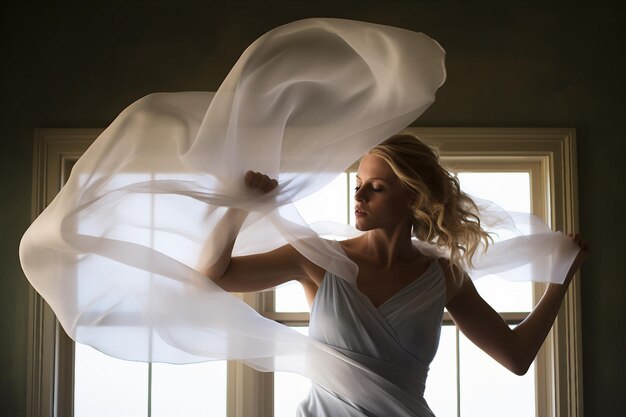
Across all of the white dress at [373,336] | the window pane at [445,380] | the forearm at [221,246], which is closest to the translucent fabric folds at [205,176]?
the forearm at [221,246]

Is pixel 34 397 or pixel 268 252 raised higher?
pixel 268 252

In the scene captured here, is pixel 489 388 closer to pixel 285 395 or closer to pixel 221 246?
pixel 285 395

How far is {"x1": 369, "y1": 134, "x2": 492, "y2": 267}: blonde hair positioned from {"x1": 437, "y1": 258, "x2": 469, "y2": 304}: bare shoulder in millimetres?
25

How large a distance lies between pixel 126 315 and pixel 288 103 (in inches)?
25.6

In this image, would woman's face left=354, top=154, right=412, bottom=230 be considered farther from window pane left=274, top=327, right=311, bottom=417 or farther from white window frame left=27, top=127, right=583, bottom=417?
window pane left=274, top=327, right=311, bottom=417

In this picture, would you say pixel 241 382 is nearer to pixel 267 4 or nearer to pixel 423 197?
pixel 423 197

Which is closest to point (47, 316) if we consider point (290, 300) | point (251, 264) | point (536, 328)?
point (290, 300)

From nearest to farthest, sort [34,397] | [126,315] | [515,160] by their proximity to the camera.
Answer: [126,315], [34,397], [515,160]

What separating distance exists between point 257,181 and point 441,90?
1523 millimetres

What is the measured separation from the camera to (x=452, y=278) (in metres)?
2.24

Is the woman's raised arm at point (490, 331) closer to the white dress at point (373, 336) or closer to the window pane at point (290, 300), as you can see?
the white dress at point (373, 336)

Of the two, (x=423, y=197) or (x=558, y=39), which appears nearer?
(x=423, y=197)

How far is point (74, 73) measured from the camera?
3107mm

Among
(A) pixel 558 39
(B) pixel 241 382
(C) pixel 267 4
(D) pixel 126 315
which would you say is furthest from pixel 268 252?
(A) pixel 558 39
